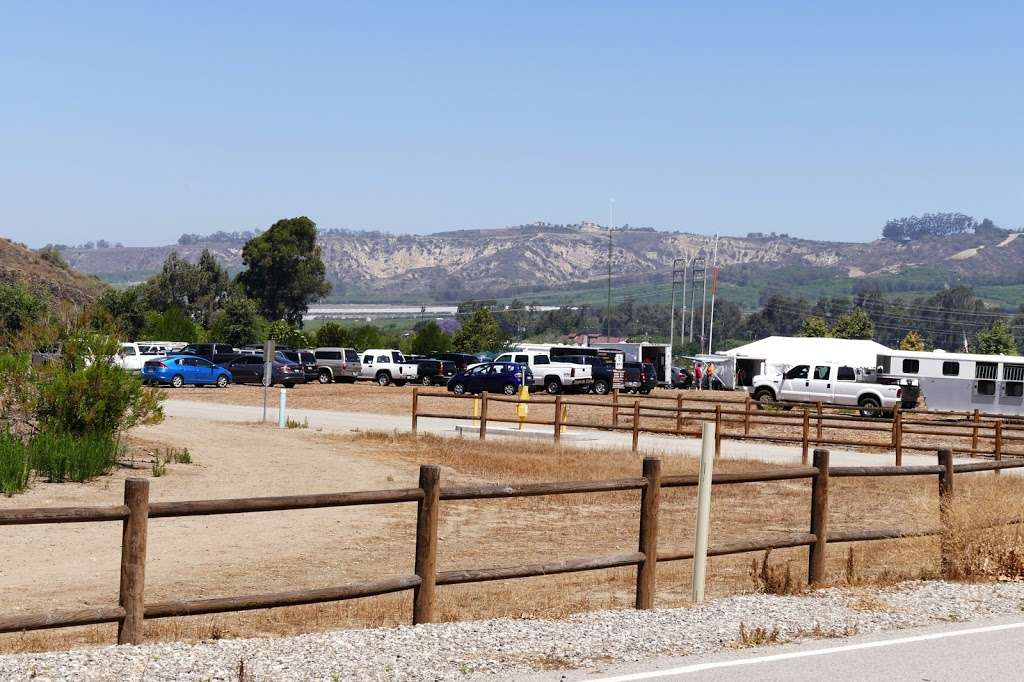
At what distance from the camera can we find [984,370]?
172 feet

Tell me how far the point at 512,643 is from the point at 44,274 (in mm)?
114363

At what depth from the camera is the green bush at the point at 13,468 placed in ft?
65.8

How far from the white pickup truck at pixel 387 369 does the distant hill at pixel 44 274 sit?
46.5 meters

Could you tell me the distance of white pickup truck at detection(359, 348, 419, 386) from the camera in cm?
6575

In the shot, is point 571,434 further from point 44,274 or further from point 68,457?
point 44,274

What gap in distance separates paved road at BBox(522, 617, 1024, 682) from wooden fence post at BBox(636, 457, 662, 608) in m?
1.60

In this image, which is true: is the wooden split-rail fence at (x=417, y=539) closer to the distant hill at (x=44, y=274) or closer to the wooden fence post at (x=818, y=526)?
the wooden fence post at (x=818, y=526)

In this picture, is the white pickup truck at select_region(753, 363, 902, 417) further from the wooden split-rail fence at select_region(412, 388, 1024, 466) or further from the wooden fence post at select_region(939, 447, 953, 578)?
the wooden fence post at select_region(939, 447, 953, 578)

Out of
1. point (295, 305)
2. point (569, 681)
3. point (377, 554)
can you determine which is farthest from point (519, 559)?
point (295, 305)

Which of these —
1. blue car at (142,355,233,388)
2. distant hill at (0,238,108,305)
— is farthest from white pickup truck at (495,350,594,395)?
distant hill at (0,238,108,305)

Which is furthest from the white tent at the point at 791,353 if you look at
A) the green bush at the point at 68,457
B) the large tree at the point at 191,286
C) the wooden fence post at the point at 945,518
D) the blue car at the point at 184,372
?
the large tree at the point at 191,286

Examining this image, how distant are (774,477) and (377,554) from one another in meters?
6.42

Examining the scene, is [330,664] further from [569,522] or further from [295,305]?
[295,305]

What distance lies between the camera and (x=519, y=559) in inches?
634
